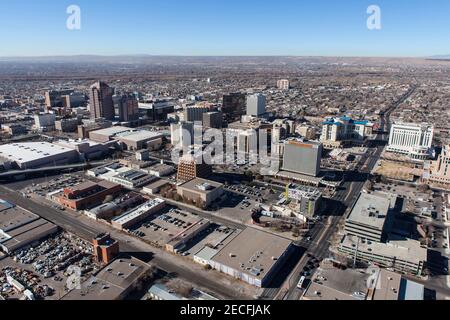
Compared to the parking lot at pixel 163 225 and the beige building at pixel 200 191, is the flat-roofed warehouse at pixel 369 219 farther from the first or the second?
the beige building at pixel 200 191

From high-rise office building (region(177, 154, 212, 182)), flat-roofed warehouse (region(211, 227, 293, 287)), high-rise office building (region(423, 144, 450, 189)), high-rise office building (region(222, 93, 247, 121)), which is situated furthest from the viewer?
high-rise office building (region(222, 93, 247, 121))

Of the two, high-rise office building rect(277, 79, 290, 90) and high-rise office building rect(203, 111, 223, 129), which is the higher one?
high-rise office building rect(277, 79, 290, 90)

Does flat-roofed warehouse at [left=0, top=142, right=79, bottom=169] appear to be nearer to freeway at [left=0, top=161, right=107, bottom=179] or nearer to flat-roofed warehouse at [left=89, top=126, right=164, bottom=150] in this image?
freeway at [left=0, top=161, right=107, bottom=179]

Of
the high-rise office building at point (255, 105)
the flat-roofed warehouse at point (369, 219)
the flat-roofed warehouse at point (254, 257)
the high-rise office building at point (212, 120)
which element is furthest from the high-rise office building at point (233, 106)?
the flat-roofed warehouse at point (254, 257)

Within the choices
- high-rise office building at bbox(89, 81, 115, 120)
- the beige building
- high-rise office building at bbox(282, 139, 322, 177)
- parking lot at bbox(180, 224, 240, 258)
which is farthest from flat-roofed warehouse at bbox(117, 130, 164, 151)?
parking lot at bbox(180, 224, 240, 258)

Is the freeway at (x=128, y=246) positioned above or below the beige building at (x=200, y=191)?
below

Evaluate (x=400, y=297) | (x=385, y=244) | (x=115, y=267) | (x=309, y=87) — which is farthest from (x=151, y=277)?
(x=309, y=87)
